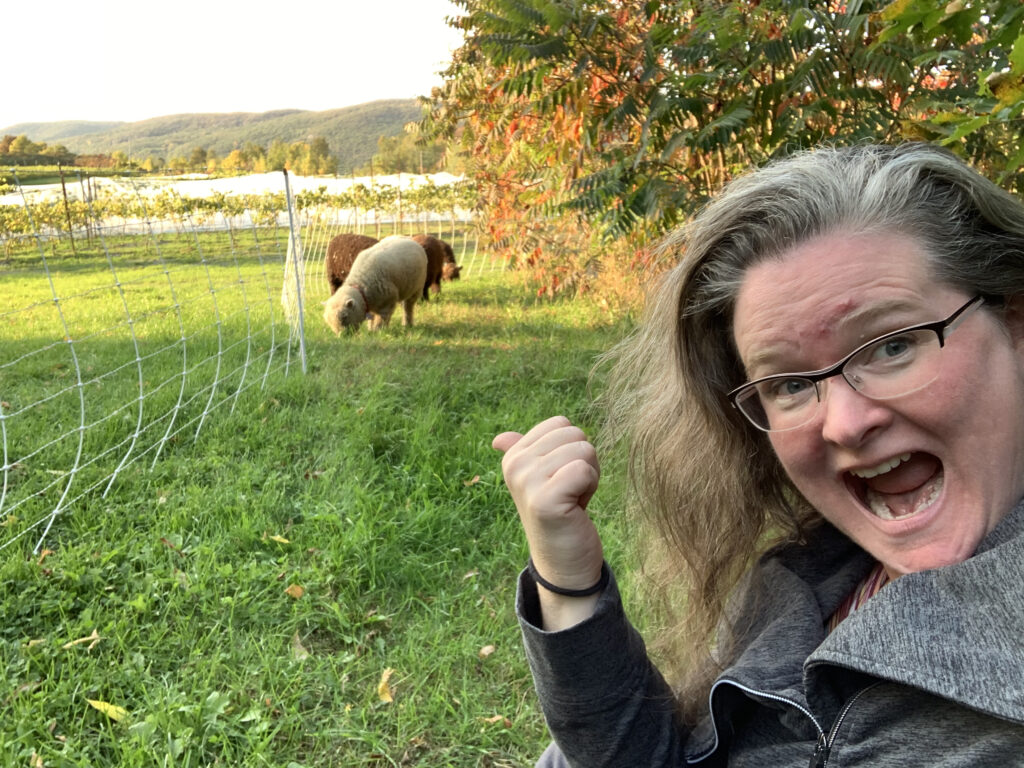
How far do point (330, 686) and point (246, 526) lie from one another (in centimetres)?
125

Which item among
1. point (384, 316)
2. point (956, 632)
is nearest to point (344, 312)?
point (384, 316)

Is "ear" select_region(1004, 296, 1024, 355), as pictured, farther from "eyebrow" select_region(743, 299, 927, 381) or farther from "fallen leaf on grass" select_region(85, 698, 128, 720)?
"fallen leaf on grass" select_region(85, 698, 128, 720)

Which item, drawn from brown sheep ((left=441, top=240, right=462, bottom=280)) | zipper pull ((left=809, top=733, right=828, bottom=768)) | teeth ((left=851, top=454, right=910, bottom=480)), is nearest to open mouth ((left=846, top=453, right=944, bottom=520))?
teeth ((left=851, top=454, right=910, bottom=480))

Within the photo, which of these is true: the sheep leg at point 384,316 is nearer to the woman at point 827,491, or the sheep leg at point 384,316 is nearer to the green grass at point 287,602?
the green grass at point 287,602

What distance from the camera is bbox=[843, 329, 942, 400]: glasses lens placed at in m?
1.08

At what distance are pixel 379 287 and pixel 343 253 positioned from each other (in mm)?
2193

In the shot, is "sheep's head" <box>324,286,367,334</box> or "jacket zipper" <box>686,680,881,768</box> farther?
"sheep's head" <box>324,286,367,334</box>

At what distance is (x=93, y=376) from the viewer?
7156 millimetres

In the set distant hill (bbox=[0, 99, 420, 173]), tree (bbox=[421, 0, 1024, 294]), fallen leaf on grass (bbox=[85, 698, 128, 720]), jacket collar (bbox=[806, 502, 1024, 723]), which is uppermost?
distant hill (bbox=[0, 99, 420, 173])

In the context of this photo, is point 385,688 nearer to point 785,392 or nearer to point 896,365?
point 785,392

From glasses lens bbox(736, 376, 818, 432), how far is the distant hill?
66.5m

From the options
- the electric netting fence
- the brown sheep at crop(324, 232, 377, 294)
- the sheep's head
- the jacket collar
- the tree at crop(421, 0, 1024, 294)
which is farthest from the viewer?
the brown sheep at crop(324, 232, 377, 294)

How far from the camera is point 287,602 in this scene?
3.43 meters

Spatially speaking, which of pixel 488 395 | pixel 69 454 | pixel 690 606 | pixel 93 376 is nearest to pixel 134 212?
pixel 93 376
